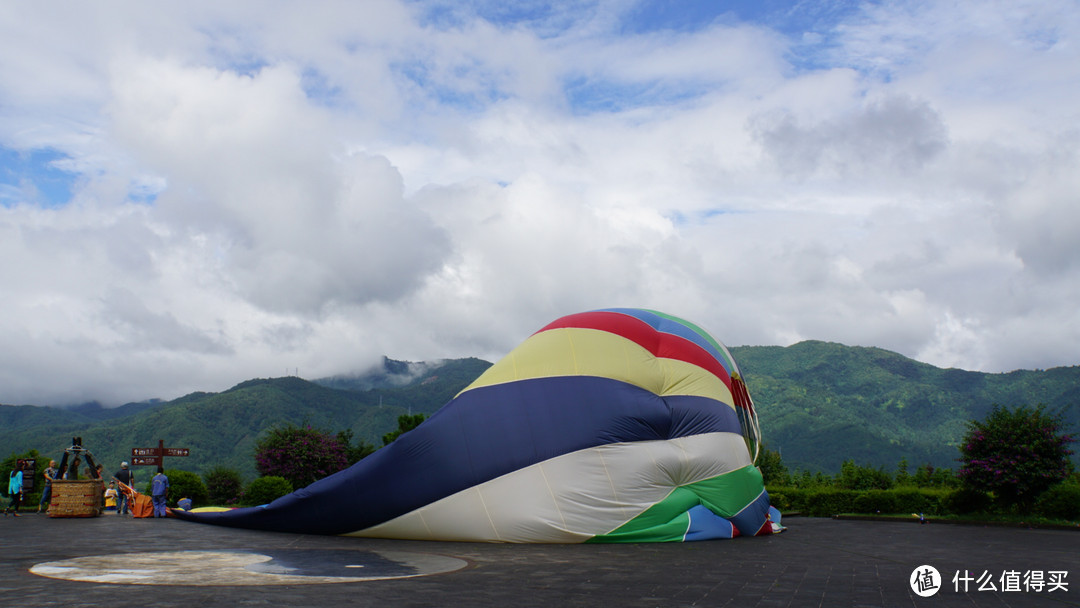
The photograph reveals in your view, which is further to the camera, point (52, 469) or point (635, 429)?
point (52, 469)

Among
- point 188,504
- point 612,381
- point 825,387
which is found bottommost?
point 188,504

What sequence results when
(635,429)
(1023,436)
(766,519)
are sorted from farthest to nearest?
(1023,436) < (766,519) < (635,429)

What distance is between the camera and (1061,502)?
2011 centimetres

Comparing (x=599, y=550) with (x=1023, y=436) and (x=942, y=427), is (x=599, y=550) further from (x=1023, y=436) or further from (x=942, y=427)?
(x=942, y=427)

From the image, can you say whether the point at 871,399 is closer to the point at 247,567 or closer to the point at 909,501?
the point at 909,501

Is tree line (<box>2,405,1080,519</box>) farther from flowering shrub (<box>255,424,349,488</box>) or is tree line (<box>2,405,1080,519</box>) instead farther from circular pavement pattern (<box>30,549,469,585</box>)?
circular pavement pattern (<box>30,549,469,585</box>)

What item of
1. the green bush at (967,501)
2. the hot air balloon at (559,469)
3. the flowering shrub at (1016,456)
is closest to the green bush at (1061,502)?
the flowering shrub at (1016,456)

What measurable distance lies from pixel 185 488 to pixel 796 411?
414 ft

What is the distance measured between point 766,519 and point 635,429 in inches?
163

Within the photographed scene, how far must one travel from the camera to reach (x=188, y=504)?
19.5 m

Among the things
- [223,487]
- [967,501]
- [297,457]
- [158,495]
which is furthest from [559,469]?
[223,487]

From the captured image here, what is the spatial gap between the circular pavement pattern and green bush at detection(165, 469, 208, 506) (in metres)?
13.4

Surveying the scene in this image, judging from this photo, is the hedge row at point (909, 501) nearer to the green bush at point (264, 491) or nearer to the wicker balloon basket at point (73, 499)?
the green bush at point (264, 491)

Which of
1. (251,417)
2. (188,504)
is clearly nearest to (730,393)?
(188,504)
